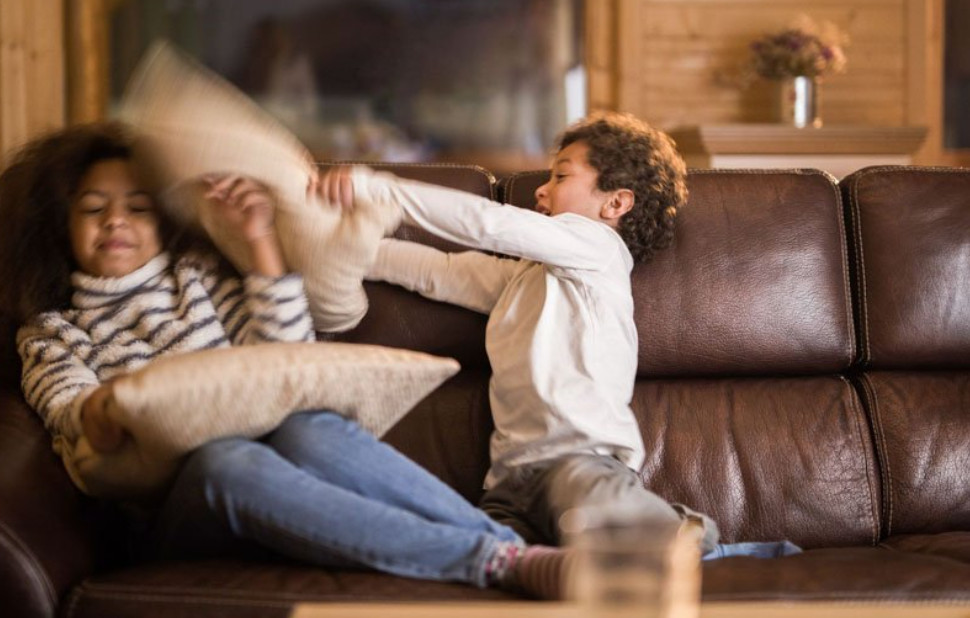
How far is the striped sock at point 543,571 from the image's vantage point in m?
1.35

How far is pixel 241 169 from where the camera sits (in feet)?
5.62

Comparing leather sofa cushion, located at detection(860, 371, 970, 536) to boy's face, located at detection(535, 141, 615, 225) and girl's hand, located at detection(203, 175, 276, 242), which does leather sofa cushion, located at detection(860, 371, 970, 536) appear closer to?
boy's face, located at detection(535, 141, 615, 225)

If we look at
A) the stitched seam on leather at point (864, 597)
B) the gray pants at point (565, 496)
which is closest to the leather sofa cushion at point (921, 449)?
the gray pants at point (565, 496)

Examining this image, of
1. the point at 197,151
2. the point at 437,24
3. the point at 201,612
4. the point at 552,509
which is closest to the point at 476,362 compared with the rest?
the point at 552,509

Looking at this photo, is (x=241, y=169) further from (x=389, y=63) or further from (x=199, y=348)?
(x=389, y=63)

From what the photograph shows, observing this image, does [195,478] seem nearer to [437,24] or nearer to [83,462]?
[83,462]

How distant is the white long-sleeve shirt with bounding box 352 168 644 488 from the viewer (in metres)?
1.78

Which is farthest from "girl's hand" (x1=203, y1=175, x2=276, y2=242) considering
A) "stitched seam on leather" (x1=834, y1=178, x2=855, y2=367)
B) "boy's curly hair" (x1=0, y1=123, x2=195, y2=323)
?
"stitched seam on leather" (x1=834, y1=178, x2=855, y2=367)

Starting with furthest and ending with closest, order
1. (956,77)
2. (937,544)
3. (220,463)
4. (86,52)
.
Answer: (956,77), (86,52), (937,544), (220,463)

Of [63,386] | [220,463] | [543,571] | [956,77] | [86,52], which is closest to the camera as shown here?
[543,571]

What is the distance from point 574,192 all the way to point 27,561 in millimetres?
1059

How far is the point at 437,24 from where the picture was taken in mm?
4246

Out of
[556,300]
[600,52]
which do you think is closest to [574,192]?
[556,300]

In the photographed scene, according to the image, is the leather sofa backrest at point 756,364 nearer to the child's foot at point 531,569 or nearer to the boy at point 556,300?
the boy at point 556,300
